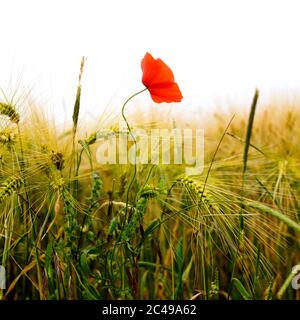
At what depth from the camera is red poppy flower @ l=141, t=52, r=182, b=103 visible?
977mm

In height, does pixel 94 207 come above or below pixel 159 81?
below

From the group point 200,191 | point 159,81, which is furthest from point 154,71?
point 200,191

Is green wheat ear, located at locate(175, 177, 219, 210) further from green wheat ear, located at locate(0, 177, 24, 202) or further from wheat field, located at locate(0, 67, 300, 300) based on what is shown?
green wheat ear, located at locate(0, 177, 24, 202)

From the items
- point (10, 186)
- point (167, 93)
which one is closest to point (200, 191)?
point (167, 93)

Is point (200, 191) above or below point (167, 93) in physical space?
below

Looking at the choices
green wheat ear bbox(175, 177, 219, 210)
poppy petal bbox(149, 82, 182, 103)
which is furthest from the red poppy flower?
green wheat ear bbox(175, 177, 219, 210)

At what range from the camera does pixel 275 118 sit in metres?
1.77

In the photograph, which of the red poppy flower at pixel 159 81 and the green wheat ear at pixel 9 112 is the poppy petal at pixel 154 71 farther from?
the green wheat ear at pixel 9 112

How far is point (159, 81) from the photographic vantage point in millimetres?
980

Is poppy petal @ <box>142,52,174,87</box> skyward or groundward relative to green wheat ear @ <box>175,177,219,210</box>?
skyward

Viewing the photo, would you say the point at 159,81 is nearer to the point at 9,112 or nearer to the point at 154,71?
the point at 154,71

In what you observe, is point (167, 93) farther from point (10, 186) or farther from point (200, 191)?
point (10, 186)

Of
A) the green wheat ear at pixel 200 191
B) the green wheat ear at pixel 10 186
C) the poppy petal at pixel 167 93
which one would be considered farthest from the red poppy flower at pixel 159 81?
the green wheat ear at pixel 10 186
